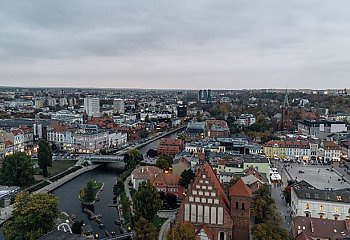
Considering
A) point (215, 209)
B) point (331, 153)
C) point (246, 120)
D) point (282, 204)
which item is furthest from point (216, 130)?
point (215, 209)

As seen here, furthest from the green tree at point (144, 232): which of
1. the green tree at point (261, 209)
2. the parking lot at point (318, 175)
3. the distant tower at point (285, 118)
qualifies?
the distant tower at point (285, 118)

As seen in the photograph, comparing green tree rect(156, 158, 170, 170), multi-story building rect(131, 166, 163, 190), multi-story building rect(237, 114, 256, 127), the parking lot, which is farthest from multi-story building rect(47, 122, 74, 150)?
multi-story building rect(237, 114, 256, 127)

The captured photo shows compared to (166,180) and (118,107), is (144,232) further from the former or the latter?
(118,107)

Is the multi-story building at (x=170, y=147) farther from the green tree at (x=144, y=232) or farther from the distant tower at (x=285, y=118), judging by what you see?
the green tree at (x=144, y=232)

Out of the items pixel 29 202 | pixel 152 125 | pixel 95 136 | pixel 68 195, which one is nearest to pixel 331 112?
pixel 152 125

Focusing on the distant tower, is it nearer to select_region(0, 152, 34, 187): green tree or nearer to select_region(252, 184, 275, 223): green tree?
select_region(252, 184, 275, 223): green tree

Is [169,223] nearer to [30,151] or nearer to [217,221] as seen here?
[217,221]
